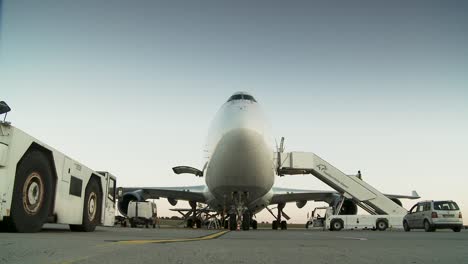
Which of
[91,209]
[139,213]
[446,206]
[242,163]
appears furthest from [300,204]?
[91,209]

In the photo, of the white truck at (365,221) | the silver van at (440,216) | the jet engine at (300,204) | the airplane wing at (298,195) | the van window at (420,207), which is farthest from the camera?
the jet engine at (300,204)

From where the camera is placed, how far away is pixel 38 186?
795cm

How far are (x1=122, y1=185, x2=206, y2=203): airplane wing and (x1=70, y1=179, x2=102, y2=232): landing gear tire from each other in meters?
13.5

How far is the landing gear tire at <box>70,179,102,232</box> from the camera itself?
10.6 m

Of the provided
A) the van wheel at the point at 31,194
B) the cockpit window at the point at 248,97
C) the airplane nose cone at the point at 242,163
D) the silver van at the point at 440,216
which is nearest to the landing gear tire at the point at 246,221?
the airplane nose cone at the point at 242,163

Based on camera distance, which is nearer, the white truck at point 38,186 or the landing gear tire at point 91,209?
the white truck at point 38,186

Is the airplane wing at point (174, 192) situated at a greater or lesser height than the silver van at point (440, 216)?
greater

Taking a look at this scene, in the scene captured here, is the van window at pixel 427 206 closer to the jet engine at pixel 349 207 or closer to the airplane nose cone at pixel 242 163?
the airplane nose cone at pixel 242 163

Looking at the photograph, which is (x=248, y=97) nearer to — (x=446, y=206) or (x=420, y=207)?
(x=420, y=207)

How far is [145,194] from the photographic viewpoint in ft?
93.7

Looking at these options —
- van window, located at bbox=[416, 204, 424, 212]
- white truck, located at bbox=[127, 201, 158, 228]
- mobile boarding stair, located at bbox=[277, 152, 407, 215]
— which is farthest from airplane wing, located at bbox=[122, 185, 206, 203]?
van window, located at bbox=[416, 204, 424, 212]

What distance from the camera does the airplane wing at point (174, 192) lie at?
25.8 m

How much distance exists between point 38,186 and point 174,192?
1956 cm

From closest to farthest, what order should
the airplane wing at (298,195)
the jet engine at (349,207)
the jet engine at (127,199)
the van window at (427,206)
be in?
1. the van window at (427,206)
2. the jet engine at (349,207)
3. the jet engine at (127,199)
4. the airplane wing at (298,195)
